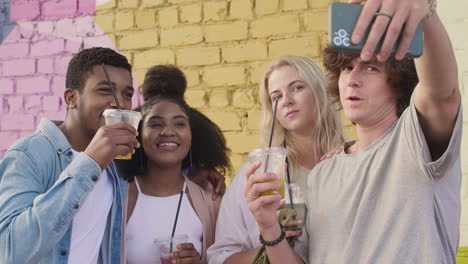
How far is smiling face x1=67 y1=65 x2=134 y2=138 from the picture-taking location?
183 centimetres

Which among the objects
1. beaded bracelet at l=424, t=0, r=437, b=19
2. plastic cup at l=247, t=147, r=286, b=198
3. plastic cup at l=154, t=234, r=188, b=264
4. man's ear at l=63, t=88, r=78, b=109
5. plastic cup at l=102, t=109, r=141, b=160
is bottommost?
plastic cup at l=154, t=234, r=188, b=264

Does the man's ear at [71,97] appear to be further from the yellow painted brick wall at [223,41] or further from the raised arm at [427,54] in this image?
the raised arm at [427,54]

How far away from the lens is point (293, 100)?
6.59 ft

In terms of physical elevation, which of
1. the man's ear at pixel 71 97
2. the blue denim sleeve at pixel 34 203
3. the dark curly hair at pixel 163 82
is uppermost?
the dark curly hair at pixel 163 82

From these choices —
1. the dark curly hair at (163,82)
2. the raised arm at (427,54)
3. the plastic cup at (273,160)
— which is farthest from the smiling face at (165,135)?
the raised arm at (427,54)

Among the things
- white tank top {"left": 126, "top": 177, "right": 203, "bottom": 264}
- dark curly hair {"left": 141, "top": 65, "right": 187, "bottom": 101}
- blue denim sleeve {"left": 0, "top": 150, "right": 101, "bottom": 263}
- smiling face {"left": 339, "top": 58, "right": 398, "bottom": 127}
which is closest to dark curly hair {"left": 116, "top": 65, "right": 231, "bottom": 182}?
dark curly hair {"left": 141, "top": 65, "right": 187, "bottom": 101}

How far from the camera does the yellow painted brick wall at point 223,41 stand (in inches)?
105

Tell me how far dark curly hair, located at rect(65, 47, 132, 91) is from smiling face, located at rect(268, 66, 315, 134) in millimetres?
601

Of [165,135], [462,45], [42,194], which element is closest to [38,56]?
[165,135]

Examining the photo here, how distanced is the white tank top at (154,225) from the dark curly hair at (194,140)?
0.15 m

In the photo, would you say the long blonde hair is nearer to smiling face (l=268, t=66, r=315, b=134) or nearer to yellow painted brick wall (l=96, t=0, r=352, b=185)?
smiling face (l=268, t=66, r=315, b=134)

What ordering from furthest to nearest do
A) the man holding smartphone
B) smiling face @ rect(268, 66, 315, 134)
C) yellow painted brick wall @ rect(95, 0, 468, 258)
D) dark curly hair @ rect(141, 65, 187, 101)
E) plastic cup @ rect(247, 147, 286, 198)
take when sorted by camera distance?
yellow painted brick wall @ rect(95, 0, 468, 258) → dark curly hair @ rect(141, 65, 187, 101) → smiling face @ rect(268, 66, 315, 134) → plastic cup @ rect(247, 147, 286, 198) → the man holding smartphone

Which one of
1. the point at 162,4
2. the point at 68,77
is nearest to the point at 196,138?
the point at 68,77

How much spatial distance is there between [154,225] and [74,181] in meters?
0.51
